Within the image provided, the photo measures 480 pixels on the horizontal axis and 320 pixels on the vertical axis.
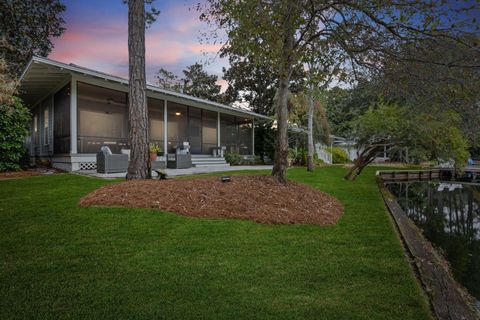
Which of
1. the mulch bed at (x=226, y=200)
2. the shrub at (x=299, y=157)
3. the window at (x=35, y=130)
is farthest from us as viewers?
the shrub at (x=299, y=157)

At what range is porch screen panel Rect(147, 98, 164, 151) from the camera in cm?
1350

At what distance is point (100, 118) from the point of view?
37.1 feet

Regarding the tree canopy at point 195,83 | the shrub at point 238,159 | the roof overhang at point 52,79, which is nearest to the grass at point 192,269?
the roof overhang at point 52,79

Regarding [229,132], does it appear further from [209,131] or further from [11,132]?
[11,132]

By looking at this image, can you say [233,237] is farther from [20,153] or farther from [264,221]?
[20,153]

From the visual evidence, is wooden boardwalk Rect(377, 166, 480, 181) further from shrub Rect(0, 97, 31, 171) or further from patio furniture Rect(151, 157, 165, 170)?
shrub Rect(0, 97, 31, 171)

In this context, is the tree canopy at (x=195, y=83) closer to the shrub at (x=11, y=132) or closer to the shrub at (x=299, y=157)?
the shrub at (x=299, y=157)

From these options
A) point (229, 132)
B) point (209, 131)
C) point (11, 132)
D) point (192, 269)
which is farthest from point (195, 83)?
point (192, 269)

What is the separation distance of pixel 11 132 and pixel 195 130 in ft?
26.6

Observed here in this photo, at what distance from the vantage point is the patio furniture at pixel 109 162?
9.44 meters

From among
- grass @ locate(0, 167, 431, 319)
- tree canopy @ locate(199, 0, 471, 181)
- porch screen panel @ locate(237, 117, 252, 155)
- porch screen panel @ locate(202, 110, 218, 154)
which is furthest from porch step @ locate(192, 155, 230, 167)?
grass @ locate(0, 167, 431, 319)

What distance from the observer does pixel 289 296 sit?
2.27m

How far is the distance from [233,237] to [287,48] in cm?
390

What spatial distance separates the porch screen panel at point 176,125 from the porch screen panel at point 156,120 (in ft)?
1.91
